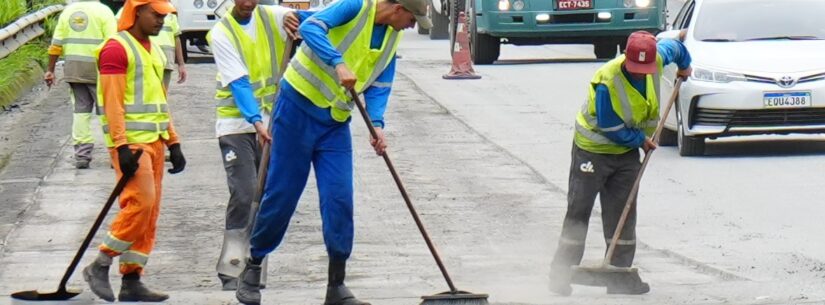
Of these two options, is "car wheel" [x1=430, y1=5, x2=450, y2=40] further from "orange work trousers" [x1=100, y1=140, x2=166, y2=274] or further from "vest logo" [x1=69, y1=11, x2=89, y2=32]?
"orange work trousers" [x1=100, y1=140, x2=166, y2=274]

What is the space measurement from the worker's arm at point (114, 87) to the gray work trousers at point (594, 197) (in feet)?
7.64

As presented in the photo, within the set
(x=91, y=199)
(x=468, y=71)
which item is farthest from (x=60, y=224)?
(x=468, y=71)

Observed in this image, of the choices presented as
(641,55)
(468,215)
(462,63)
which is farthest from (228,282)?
(462,63)

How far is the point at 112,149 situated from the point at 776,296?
3148 millimetres

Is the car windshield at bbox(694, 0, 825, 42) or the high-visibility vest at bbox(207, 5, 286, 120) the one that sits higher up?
the high-visibility vest at bbox(207, 5, 286, 120)

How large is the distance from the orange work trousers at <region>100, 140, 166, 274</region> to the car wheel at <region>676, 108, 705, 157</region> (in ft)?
24.9

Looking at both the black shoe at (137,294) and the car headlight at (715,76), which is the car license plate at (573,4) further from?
the black shoe at (137,294)

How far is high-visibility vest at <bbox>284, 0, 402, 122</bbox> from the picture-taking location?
8430 mm

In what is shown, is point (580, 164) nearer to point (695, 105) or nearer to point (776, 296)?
point (776, 296)

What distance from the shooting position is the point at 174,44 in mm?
15156

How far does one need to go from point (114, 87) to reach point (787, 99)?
7.94 meters

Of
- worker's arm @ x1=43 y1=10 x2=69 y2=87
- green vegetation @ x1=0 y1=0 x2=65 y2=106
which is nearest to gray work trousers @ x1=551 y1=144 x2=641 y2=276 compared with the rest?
worker's arm @ x1=43 y1=10 x2=69 y2=87

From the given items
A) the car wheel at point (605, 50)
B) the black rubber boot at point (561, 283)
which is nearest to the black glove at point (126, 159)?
the black rubber boot at point (561, 283)

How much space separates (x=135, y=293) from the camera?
9.16 metres
